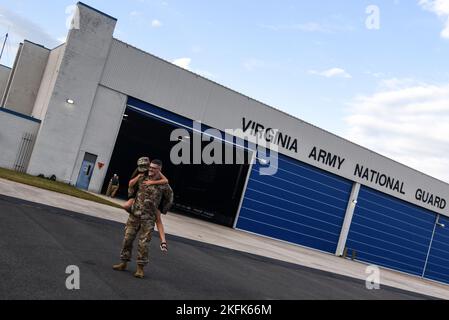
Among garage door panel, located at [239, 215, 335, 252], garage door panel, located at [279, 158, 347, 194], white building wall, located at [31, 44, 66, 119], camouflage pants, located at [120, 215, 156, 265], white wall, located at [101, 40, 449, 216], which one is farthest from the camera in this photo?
garage door panel, located at [279, 158, 347, 194]

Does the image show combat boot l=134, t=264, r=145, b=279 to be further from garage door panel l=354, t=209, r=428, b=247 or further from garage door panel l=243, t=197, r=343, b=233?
garage door panel l=354, t=209, r=428, b=247

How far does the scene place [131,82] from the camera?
87.6ft

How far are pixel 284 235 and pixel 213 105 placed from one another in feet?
32.2

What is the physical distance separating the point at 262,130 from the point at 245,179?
3.26 meters

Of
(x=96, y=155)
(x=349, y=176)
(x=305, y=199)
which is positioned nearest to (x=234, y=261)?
(x=96, y=155)

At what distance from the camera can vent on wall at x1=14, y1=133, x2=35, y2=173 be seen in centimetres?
2522

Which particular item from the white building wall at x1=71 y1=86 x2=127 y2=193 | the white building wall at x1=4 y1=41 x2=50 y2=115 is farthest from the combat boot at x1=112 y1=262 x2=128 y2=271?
the white building wall at x1=4 y1=41 x2=50 y2=115

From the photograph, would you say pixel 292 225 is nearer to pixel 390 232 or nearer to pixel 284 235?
pixel 284 235

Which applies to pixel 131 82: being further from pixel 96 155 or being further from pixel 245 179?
pixel 245 179

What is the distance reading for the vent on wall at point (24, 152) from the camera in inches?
993

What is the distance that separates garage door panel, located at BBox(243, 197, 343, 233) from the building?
8 cm

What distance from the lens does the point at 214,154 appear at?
3394 cm

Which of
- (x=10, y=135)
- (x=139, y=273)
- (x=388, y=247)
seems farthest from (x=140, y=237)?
(x=388, y=247)

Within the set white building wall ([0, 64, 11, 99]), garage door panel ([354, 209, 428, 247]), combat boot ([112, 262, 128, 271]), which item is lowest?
combat boot ([112, 262, 128, 271])
